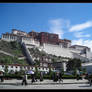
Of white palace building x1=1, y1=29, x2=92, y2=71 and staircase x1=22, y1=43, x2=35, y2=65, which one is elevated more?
white palace building x1=1, y1=29, x2=92, y2=71

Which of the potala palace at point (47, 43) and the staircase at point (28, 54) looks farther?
the potala palace at point (47, 43)

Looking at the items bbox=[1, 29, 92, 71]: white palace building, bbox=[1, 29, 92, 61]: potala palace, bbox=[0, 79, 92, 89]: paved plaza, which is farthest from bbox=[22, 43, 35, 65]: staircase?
bbox=[0, 79, 92, 89]: paved plaza

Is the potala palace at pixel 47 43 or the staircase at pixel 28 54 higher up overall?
the potala palace at pixel 47 43

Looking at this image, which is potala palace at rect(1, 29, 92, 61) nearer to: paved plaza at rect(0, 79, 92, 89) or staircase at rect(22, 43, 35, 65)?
staircase at rect(22, 43, 35, 65)

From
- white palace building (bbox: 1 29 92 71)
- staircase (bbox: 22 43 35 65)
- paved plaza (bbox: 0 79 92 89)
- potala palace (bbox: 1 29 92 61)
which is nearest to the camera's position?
paved plaza (bbox: 0 79 92 89)

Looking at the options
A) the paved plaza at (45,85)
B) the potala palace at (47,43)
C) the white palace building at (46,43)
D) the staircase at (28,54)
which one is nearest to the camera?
the paved plaza at (45,85)

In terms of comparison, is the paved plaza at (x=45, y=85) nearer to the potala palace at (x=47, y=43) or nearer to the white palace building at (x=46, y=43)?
the white palace building at (x=46, y=43)

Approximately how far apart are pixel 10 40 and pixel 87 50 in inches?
1921

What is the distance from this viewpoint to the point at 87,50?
9569 cm

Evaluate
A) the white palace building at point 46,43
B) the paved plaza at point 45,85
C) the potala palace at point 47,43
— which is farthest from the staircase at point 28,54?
the paved plaza at point 45,85

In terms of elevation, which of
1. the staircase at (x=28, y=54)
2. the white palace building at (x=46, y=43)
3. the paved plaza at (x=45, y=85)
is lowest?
the paved plaza at (x=45, y=85)

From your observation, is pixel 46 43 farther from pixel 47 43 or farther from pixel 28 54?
pixel 28 54

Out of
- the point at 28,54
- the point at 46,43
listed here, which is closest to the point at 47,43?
the point at 46,43
